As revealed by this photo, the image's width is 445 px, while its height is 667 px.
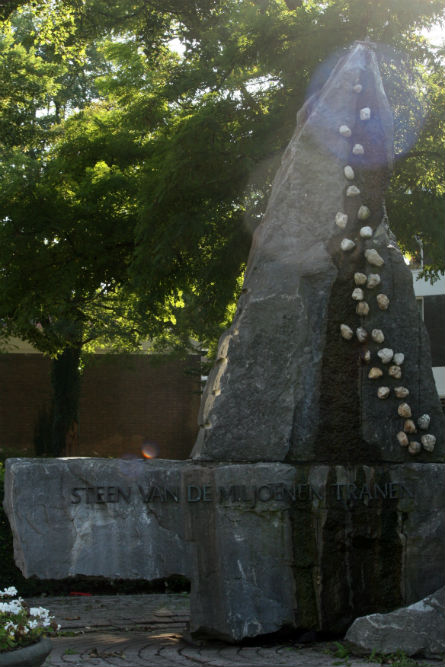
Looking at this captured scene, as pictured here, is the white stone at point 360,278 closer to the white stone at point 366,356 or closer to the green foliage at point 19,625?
the white stone at point 366,356

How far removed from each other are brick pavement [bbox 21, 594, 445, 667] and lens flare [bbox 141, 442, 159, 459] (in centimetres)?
2013

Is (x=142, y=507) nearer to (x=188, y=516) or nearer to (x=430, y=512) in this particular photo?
(x=188, y=516)

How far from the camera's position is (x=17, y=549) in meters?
6.94

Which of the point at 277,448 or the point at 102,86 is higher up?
the point at 102,86

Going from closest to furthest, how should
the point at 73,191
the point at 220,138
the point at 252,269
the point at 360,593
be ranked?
the point at 360,593 → the point at 252,269 → the point at 220,138 → the point at 73,191

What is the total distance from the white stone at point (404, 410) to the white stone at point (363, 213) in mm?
1542

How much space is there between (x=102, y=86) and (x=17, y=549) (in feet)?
41.8

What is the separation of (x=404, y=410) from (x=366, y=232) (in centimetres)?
145

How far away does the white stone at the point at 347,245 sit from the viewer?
A: 704cm

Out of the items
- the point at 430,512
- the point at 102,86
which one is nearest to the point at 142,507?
the point at 430,512

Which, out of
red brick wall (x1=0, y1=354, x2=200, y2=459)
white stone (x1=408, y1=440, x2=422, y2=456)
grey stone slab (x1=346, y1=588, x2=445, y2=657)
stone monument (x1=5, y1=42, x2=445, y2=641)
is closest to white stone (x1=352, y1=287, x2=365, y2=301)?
stone monument (x1=5, y1=42, x2=445, y2=641)

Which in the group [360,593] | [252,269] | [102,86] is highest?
[102,86]

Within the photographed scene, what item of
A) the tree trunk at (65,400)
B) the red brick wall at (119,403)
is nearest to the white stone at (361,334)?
the tree trunk at (65,400)

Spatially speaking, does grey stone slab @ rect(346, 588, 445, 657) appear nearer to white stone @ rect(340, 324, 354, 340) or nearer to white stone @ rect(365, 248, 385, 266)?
white stone @ rect(340, 324, 354, 340)
